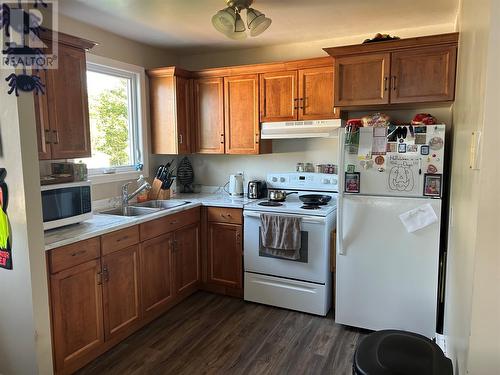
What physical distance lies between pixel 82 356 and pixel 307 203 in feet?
6.96

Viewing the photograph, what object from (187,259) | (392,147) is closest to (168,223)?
(187,259)

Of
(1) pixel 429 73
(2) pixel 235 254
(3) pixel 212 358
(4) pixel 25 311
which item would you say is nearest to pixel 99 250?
(4) pixel 25 311

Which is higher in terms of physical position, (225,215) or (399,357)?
(225,215)

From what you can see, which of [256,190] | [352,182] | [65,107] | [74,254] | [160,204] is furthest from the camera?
[256,190]

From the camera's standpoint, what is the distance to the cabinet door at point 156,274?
290cm

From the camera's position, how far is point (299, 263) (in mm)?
3082

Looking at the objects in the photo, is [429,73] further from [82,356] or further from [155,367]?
[82,356]

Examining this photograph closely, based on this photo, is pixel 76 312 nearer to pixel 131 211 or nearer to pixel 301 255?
pixel 131 211

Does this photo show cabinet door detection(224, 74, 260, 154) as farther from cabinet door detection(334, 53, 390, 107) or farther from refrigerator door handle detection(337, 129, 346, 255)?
refrigerator door handle detection(337, 129, 346, 255)

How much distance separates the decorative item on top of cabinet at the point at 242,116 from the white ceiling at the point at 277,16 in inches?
16.5

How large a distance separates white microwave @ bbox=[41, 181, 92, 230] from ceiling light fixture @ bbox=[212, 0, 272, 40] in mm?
1452

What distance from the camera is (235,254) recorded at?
3.42 meters

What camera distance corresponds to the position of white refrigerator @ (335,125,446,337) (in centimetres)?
256

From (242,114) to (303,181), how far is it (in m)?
0.90
